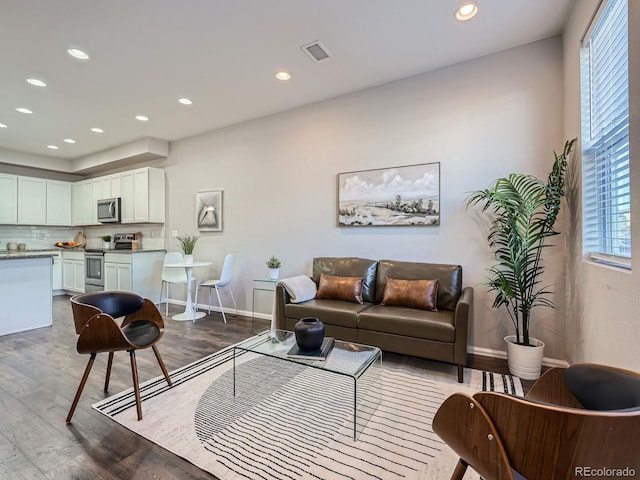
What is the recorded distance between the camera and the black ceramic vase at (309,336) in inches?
80.1

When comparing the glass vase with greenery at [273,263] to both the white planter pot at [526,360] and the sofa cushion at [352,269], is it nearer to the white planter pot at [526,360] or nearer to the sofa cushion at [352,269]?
the sofa cushion at [352,269]

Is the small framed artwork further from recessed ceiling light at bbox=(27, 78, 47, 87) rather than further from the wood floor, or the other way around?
recessed ceiling light at bbox=(27, 78, 47, 87)

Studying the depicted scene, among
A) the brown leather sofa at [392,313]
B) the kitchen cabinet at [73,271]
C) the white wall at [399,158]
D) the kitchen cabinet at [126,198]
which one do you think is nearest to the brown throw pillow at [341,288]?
the brown leather sofa at [392,313]

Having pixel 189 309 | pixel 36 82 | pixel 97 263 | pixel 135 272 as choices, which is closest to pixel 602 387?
pixel 189 309

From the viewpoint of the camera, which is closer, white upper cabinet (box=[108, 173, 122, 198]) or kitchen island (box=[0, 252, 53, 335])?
kitchen island (box=[0, 252, 53, 335])

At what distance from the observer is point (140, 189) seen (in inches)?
213

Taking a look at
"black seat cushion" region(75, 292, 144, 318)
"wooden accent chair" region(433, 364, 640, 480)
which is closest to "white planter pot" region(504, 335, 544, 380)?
"wooden accent chair" region(433, 364, 640, 480)

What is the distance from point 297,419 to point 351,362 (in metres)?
0.52

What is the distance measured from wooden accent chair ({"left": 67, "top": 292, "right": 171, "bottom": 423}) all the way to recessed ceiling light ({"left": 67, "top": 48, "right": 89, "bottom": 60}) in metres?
2.23

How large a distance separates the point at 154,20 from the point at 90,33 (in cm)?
61

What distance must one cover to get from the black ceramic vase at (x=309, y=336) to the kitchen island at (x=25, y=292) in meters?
3.89

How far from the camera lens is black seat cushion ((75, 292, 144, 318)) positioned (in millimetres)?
2240

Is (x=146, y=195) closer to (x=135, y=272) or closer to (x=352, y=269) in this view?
(x=135, y=272)

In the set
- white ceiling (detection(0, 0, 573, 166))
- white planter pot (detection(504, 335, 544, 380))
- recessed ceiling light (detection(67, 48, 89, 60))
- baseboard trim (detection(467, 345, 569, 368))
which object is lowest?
baseboard trim (detection(467, 345, 569, 368))
